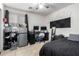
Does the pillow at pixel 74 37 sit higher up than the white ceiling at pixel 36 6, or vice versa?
the white ceiling at pixel 36 6

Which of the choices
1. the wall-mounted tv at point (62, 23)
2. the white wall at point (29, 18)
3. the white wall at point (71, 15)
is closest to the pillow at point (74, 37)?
the white wall at point (71, 15)

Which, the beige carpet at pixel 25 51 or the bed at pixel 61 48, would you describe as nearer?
the bed at pixel 61 48

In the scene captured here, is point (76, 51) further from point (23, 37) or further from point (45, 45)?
point (23, 37)

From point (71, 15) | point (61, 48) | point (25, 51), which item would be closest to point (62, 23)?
point (71, 15)

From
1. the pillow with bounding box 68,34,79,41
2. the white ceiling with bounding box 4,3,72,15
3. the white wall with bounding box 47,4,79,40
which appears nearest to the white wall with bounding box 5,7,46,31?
the white ceiling with bounding box 4,3,72,15

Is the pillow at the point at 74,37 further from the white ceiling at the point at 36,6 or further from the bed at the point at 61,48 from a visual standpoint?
the white ceiling at the point at 36,6

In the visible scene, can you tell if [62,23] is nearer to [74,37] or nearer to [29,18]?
[74,37]

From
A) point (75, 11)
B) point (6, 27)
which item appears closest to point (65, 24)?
point (75, 11)

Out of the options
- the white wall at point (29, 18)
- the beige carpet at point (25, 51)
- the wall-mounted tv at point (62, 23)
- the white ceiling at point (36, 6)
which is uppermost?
the white ceiling at point (36, 6)

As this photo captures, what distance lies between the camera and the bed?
1.34 meters

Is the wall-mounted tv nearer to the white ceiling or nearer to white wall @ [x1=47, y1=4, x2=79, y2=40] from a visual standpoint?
white wall @ [x1=47, y1=4, x2=79, y2=40]

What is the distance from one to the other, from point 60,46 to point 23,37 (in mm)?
591

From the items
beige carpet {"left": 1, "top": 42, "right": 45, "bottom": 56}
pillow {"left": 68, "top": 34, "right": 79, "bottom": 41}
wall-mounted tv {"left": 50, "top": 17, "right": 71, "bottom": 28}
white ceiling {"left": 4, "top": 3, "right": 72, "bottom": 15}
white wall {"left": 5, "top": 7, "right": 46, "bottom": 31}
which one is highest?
white ceiling {"left": 4, "top": 3, "right": 72, "bottom": 15}

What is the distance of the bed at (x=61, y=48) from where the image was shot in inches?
52.8
